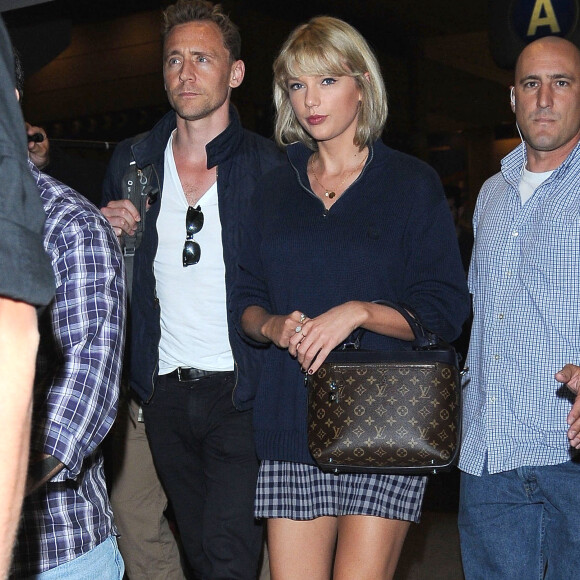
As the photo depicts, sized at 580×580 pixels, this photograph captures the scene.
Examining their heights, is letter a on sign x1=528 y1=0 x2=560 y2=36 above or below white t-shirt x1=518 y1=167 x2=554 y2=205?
above

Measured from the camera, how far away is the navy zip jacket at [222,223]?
3449mm

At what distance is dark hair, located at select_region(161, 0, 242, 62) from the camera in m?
3.81

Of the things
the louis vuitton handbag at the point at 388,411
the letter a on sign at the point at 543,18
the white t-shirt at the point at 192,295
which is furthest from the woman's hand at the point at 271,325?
the letter a on sign at the point at 543,18

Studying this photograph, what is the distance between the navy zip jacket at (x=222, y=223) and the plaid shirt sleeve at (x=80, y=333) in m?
1.27

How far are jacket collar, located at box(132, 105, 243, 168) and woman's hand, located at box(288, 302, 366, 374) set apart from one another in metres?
1.00

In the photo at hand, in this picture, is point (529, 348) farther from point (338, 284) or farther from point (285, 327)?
point (285, 327)

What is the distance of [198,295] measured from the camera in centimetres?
356

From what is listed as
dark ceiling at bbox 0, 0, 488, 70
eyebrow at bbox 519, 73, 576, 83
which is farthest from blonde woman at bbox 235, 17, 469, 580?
dark ceiling at bbox 0, 0, 488, 70

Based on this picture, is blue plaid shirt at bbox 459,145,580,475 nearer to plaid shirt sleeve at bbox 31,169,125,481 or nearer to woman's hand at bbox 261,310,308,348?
woman's hand at bbox 261,310,308,348

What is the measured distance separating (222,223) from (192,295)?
0.28 m

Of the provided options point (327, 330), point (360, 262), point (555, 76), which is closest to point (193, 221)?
point (360, 262)

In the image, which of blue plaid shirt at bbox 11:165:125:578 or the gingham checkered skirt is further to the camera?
the gingham checkered skirt

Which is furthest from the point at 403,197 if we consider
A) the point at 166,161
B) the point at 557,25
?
the point at 557,25

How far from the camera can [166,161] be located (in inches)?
149
